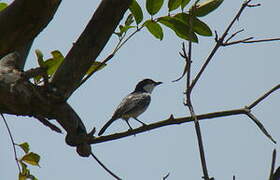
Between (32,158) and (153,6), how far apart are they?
109cm

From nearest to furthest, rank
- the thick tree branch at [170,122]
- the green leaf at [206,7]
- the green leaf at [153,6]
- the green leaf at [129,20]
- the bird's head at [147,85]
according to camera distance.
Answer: the thick tree branch at [170,122] < the green leaf at [206,7] < the green leaf at [153,6] < the green leaf at [129,20] < the bird's head at [147,85]

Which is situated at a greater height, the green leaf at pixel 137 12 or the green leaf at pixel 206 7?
the green leaf at pixel 137 12

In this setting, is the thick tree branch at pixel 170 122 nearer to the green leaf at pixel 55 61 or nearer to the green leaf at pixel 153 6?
the green leaf at pixel 55 61

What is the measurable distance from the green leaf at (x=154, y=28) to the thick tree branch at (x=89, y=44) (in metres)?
0.26

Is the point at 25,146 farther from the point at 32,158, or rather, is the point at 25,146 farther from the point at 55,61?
the point at 55,61

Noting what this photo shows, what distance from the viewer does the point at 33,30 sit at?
245 centimetres

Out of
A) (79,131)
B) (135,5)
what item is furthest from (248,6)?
(79,131)

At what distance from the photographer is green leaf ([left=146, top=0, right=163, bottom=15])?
10.2 feet

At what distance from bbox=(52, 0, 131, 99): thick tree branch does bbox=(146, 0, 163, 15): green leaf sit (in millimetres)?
202

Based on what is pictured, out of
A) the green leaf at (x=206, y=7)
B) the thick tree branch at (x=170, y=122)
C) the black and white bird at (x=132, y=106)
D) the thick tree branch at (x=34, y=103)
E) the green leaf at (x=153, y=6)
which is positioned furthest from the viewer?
the black and white bird at (x=132, y=106)

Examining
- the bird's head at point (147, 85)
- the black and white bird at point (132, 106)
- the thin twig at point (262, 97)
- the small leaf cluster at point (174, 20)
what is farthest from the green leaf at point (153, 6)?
the bird's head at point (147, 85)

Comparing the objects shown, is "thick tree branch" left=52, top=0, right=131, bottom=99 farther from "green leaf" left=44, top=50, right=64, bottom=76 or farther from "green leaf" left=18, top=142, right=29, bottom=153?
"green leaf" left=18, top=142, right=29, bottom=153

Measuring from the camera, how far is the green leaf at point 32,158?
3131 millimetres

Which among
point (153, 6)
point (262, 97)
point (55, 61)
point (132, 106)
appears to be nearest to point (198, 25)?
point (153, 6)
